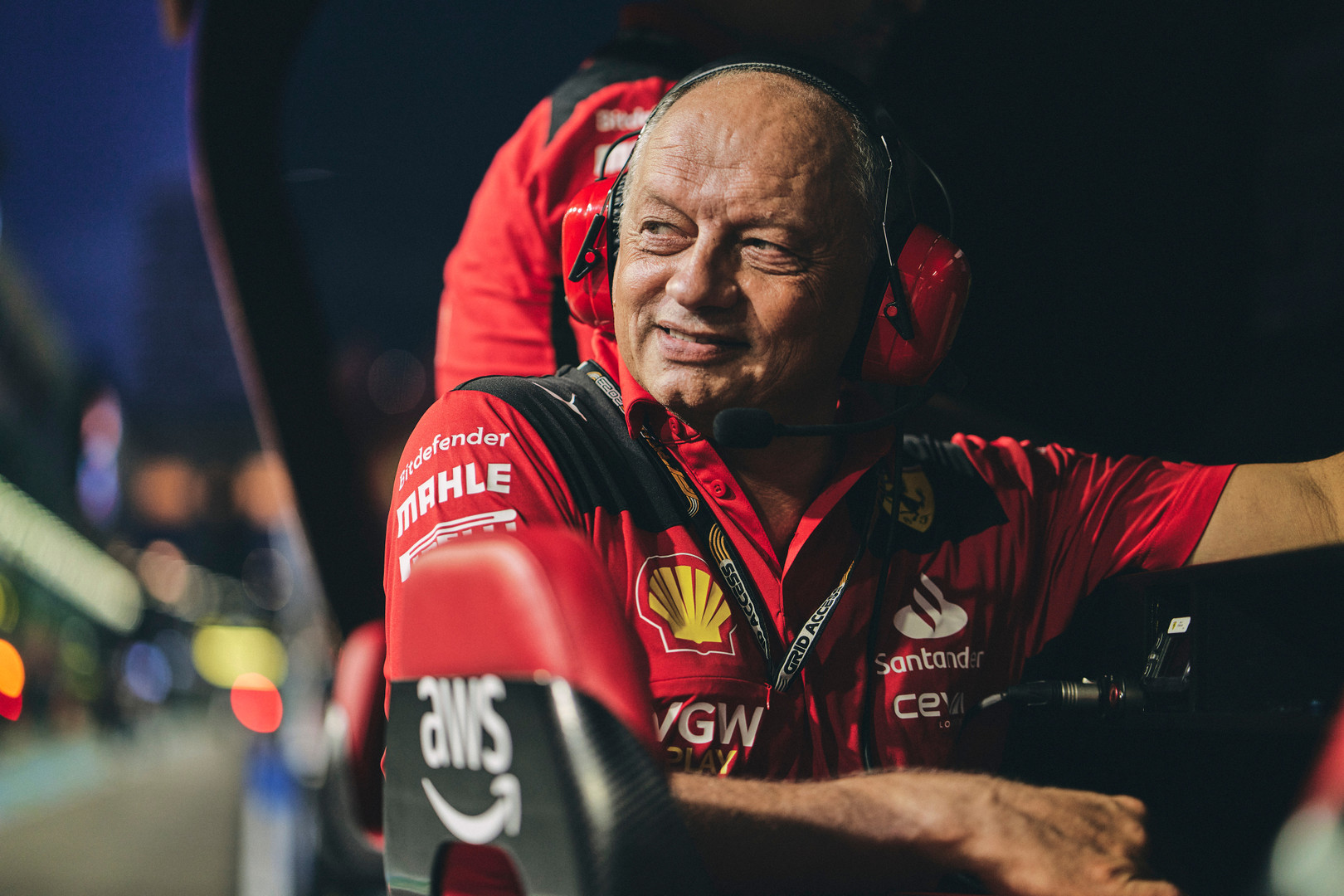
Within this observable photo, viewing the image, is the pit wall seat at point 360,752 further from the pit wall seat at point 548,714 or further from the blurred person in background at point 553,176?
the pit wall seat at point 548,714

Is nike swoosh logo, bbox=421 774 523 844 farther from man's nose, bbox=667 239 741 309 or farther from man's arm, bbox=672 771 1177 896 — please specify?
man's nose, bbox=667 239 741 309

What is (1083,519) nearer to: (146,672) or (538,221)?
(538,221)

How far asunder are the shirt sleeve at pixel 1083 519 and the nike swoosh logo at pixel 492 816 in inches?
36.2

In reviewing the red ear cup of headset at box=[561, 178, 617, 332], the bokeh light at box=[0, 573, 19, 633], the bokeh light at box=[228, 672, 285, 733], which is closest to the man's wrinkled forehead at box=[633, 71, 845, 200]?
the red ear cup of headset at box=[561, 178, 617, 332]

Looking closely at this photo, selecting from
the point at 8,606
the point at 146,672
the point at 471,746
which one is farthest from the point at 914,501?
the point at 146,672

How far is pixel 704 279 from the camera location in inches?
46.3

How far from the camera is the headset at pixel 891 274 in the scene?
4.15 feet

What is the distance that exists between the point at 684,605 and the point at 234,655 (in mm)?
42321

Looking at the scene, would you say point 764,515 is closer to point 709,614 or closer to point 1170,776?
point 709,614

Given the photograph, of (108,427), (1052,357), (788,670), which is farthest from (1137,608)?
(108,427)

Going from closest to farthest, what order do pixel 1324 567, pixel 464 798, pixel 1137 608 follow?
pixel 464 798 → pixel 1324 567 → pixel 1137 608

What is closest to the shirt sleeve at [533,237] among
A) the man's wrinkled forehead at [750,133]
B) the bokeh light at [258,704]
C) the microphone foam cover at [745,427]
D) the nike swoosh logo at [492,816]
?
the man's wrinkled forehead at [750,133]

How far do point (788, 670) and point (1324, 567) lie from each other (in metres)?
0.57

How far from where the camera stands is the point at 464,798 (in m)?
0.70
